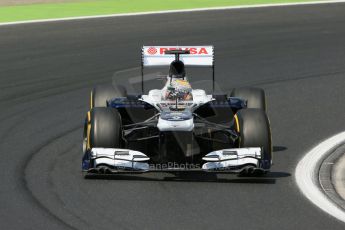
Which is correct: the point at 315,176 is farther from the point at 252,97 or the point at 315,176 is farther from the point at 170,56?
the point at 170,56

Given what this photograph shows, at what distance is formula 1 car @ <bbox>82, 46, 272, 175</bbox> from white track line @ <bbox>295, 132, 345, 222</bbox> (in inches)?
22.2

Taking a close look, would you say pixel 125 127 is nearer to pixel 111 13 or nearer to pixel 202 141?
pixel 202 141

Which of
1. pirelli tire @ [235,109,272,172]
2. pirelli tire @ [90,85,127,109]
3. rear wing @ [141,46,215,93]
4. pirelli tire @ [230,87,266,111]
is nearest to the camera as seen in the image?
pirelli tire @ [235,109,272,172]

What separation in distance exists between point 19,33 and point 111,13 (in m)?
4.15

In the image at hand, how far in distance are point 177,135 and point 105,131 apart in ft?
2.95

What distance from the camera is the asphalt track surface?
11414 mm

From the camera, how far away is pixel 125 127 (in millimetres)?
13766

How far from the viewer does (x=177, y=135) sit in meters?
12.8

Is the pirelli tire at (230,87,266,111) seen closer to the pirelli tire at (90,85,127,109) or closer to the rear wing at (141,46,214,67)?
the rear wing at (141,46,214,67)

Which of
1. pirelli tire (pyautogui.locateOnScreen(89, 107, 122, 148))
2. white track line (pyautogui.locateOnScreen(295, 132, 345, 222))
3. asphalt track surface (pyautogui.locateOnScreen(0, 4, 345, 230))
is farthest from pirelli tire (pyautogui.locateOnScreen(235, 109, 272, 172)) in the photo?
pirelli tire (pyautogui.locateOnScreen(89, 107, 122, 148))

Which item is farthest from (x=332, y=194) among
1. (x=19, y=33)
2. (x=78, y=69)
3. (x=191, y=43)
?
(x=19, y=33)

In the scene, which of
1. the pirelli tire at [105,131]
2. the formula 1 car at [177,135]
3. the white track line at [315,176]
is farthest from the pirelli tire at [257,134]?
the pirelli tire at [105,131]

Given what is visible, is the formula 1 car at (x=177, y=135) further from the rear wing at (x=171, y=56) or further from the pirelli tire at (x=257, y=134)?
the rear wing at (x=171, y=56)

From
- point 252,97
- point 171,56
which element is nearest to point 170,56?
point 171,56
